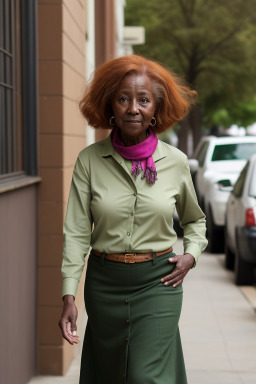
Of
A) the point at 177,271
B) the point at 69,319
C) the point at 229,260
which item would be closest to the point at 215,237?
the point at 229,260

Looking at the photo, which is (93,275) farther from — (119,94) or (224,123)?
(224,123)

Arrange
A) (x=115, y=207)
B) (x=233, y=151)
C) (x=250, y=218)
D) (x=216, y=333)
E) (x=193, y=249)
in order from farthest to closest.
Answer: (x=233, y=151), (x=250, y=218), (x=216, y=333), (x=193, y=249), (x=115, y=207)

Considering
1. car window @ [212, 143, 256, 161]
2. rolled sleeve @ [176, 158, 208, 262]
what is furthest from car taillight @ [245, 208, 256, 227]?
rolled sleeve @ [176, 158, 208, 262]

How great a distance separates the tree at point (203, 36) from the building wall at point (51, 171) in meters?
33.4

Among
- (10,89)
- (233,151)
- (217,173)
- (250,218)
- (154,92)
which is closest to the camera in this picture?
(154,92)

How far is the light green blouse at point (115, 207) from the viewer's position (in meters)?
3.59

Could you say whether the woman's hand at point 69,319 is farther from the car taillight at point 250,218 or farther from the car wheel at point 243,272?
the car wheel at point 243,272

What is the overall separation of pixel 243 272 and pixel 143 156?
680cm

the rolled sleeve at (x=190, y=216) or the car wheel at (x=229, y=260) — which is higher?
the rolled sleeve at (x=190, y=216)

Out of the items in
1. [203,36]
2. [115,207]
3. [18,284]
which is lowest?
[18,284]

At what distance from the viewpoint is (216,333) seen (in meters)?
7.62

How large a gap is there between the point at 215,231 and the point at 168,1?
94.6 feet

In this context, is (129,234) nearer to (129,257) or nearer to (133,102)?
(129,257)

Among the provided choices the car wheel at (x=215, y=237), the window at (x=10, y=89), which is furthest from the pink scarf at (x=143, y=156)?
the car wheel at (x=215, y=237)
